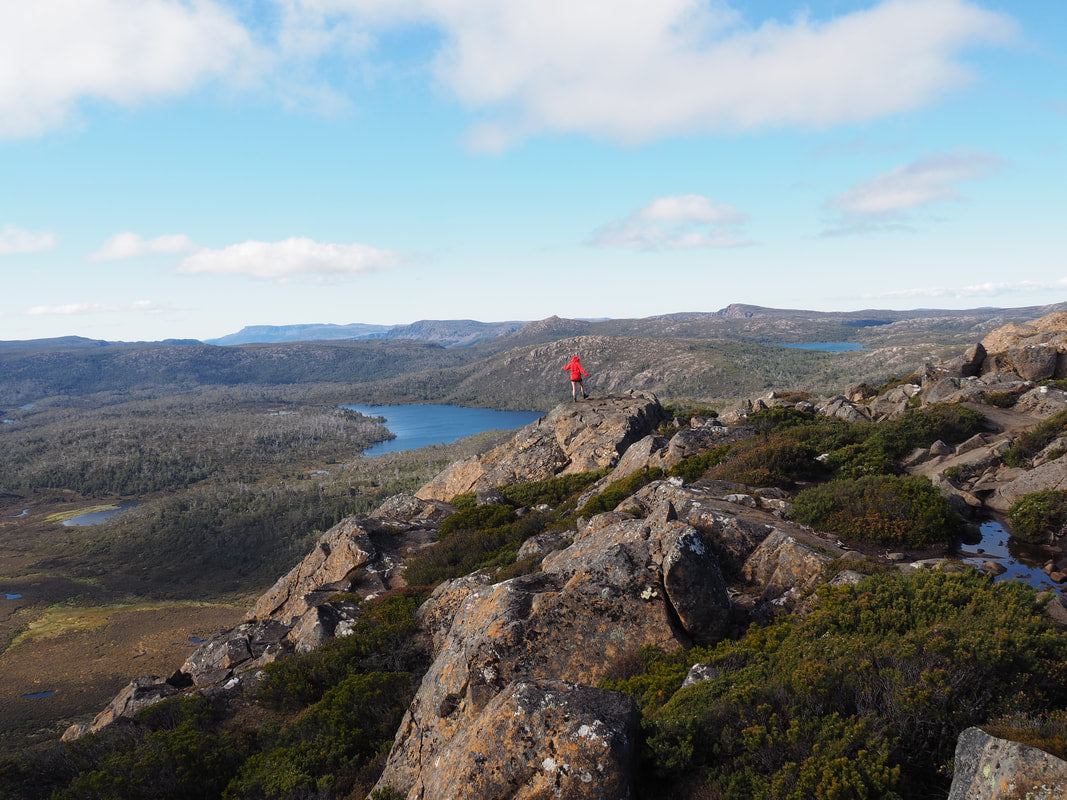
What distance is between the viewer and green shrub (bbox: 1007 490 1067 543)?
13.8m

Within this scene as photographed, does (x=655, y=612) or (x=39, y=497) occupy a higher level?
(x=655, y=612)

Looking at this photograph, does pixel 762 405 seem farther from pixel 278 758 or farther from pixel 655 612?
pixel 278 758

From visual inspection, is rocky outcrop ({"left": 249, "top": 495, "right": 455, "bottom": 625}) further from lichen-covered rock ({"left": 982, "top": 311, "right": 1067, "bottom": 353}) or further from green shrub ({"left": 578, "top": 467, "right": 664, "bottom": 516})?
lichen-covered rock ({"left": 982, "top": 311, "right": 1067, "bottom": 353})

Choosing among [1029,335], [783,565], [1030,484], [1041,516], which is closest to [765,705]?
[783,565]

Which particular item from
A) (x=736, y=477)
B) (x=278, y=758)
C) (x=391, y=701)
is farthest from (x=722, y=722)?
(x=736, y=477)

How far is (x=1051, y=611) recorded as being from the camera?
29.8ft

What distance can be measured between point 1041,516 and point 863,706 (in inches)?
466

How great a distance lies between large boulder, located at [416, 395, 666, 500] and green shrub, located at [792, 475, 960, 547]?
17.0 metres

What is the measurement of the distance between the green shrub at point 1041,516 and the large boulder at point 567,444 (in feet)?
63.8

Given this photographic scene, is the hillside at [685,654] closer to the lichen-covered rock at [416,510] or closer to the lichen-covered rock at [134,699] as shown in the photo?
the lichen-covered rock at [134,699]

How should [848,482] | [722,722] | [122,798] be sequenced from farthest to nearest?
[848,482]
[122,798]
[722,722]

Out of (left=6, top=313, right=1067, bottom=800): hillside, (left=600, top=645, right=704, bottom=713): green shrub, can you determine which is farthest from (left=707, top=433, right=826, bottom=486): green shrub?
(left=600, top=645, right=704, bottom=713): green shrub

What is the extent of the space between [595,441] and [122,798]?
90.7 feet

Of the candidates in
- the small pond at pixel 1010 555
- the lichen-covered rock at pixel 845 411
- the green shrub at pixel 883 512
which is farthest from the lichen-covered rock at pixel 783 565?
the lichen-covered rock at pixel 845 411
